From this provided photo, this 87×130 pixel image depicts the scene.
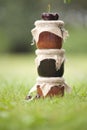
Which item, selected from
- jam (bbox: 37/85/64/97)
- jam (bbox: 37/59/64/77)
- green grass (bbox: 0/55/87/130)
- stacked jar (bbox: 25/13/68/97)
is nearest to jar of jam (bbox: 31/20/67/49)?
stacked jar (bbox: 25/13/68/97)

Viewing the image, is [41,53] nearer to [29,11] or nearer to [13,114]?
[13,114]

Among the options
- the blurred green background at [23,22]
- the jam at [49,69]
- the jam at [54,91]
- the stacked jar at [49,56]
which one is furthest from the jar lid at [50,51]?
the blurred green background at [23,22]

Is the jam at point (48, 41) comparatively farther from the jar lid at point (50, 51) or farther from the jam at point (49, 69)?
the jam at point (49, 69)

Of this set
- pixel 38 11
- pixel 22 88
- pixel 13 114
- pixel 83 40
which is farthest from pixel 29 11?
pixel 13 114

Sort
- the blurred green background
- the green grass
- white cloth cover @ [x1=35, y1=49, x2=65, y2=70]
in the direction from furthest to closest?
the blurred green background
white cloth cover @ [x1=35, y1=49, x2=65, y2=70]
the green grass

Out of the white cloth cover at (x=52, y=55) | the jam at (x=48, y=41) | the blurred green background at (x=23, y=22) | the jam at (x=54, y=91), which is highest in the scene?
the jam at (x=48, y=41)

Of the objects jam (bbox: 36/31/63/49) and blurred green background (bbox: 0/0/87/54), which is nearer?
jam (bbox: 36/31/63/49)

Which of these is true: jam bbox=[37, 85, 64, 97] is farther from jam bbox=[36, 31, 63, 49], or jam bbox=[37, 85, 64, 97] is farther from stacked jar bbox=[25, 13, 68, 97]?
jam bbox=[36, 31, 63, 49]

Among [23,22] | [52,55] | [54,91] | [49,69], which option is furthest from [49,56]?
[23,22]
